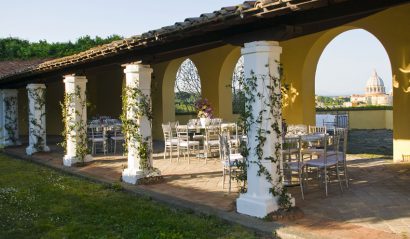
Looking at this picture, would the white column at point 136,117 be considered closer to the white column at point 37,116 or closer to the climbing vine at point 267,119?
the climbing vine at point 267,119

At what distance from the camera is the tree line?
20.7 metres

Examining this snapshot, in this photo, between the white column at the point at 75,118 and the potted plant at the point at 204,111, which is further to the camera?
the potted plant at the point at 204,111

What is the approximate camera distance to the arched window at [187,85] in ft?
66.6

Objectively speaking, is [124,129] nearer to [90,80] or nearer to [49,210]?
[49,210]

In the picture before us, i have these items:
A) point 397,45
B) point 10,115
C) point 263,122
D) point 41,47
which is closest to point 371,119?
point 397,45

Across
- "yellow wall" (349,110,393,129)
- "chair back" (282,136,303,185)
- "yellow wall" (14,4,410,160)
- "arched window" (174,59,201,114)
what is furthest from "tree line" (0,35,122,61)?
"chair back" (282,136,303,185)


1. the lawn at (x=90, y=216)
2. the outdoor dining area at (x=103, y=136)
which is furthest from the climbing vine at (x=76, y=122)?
the lawn at (x=90, y=216)

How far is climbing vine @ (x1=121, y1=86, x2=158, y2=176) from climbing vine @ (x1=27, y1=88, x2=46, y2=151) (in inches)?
207

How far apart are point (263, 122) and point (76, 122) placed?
6.08 metres

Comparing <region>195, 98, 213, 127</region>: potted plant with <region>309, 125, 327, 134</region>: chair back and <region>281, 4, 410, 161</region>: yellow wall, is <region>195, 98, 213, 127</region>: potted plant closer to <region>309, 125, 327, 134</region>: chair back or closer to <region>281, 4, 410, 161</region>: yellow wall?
<region>309, 125, 327, 134</region>: chair back

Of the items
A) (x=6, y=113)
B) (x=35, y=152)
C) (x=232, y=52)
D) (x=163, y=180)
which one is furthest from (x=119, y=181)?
(x=6, y=113)

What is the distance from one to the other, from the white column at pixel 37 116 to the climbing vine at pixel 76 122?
86.7 inches

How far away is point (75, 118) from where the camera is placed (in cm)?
994

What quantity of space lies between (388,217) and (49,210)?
437 centimetres
